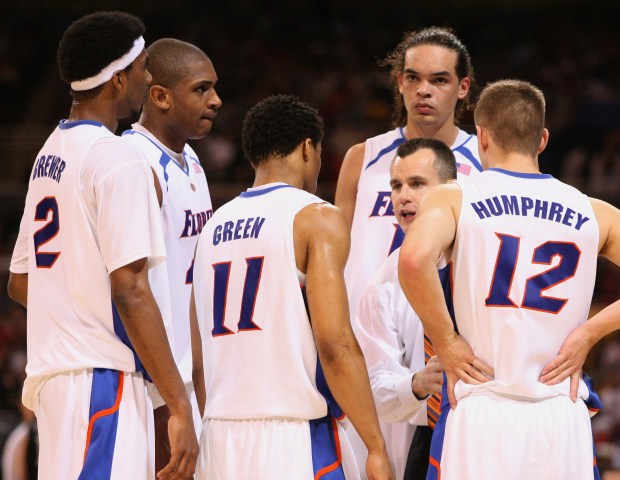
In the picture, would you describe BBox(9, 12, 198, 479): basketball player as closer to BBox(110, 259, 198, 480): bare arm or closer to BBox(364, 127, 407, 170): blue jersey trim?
BBox(110, 259, 198, 480): bare arm

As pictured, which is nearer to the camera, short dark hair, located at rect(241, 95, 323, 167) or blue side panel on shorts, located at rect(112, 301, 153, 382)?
blue side panel on shorts, located at rect(112, 301, 153, 382)

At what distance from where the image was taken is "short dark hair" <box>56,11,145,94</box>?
13.2 feet

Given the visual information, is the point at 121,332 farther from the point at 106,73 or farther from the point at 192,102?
the point at 192,102

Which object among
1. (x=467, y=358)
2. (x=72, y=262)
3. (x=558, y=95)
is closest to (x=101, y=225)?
(x=72, y=262)

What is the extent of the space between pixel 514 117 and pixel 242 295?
129 centimetres

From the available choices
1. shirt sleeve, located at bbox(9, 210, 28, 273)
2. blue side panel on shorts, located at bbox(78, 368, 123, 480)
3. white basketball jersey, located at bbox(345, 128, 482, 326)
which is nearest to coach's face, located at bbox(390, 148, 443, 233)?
white basketball jersey, located at bbox(345, 128, 482, 326)

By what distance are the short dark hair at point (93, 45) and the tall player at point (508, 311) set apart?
4.58ft

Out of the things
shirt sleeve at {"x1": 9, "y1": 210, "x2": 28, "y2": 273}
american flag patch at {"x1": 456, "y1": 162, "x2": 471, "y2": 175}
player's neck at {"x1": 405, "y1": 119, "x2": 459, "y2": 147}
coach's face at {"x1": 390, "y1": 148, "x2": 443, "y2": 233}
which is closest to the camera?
shirt sleeve at {"x1": 9, "y1": 210, "x2": 28, "y2": 273}

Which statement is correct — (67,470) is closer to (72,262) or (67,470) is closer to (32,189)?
A: (72,262)

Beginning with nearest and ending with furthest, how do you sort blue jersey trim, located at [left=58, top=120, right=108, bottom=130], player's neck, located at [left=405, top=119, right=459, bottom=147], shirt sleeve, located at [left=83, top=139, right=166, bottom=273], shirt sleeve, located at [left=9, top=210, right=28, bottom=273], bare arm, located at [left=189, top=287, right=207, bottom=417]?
shirt sleeve, located at [left=83, top=139, right=166, bottom=273] → blue jersey trim, located at [left=58, top=120, right=108, bottom=130] → bare arm, located at [left=189, top=287, right=207, bottom=417] → shirt sleeve, located at [left=9, top=210, right=28, bottom=273] → player's neck, located at [left=405, top=119, right=459, bottom=147]

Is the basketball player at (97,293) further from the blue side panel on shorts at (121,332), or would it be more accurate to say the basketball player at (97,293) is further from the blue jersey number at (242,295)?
the blue jersey number at (242,295)

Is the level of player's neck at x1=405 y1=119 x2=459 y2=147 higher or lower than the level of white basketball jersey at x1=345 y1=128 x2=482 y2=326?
higher

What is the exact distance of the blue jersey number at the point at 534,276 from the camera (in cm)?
375

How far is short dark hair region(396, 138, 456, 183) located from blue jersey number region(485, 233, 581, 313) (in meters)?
1.03
